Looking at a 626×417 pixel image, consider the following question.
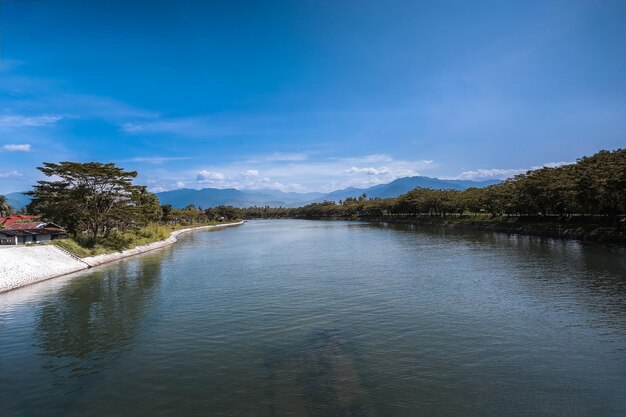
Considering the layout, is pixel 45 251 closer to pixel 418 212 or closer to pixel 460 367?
pixel 460 367

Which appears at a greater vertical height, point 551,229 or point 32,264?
point 551,229

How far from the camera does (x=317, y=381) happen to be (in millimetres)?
11719

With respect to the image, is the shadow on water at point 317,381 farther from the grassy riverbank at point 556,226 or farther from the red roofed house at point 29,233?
the red roofed house at point 29,233

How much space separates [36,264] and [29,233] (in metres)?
20.9

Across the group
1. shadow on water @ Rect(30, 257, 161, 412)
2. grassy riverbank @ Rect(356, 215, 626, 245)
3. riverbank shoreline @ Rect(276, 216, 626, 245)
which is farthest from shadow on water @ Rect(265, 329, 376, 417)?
grassy riverbank @ Rect(356, 215, 626, 245)

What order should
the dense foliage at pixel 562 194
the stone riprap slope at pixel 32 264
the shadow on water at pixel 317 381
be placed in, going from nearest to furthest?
the shadow on water at pixel 317 381
the stone riprap slope at pixel 32 264
the dense foliage at pixel 562 194

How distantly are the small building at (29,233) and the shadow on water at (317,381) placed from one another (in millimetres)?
48788

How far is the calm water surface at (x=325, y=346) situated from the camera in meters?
10.7

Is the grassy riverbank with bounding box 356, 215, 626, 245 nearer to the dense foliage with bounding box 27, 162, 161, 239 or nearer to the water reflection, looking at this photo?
the water reflection

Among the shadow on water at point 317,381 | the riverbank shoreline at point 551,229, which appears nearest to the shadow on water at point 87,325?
the shadow on water at point 317,381

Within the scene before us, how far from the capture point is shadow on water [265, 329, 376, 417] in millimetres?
10090

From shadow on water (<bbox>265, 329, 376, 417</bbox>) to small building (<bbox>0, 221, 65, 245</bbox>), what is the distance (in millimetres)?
48788

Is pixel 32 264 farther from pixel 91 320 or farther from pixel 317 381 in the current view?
pixel 317 381

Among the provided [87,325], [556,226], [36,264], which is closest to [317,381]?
[87,325]
